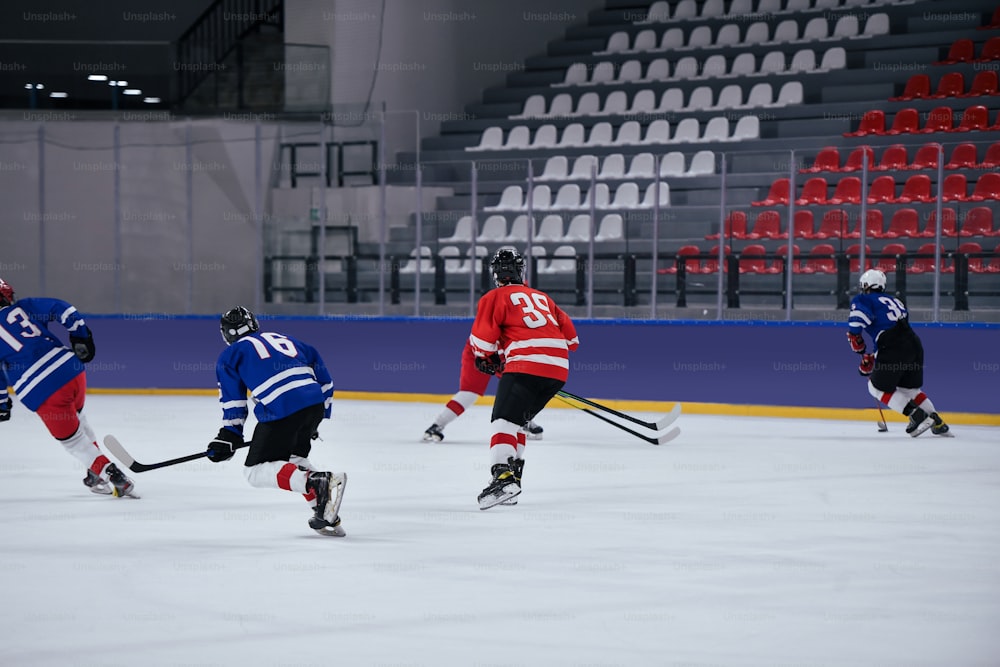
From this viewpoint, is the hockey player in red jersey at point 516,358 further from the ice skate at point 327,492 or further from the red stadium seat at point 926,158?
the red stadium seat at point 926,158

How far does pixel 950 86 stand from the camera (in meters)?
13.8

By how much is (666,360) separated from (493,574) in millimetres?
6364

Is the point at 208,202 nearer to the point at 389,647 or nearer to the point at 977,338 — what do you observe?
the point at 977,338

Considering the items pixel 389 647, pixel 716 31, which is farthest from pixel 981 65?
pixel 389 647

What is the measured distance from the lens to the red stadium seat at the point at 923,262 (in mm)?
10102

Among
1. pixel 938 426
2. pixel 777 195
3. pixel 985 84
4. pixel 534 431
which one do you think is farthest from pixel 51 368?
pixel 985 84

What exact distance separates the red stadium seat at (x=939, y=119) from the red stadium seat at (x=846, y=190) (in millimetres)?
1446

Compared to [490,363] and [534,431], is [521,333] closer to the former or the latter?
[490,363]

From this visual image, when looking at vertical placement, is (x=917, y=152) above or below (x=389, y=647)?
above

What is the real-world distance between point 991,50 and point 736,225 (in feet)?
15.7

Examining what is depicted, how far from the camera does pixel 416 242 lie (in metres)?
12.1

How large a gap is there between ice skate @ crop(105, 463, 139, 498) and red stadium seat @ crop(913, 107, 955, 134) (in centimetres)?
964

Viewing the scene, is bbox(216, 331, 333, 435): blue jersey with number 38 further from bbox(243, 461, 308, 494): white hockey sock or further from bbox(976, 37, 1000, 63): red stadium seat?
bbox(976, 37, 1000, 63): red stadium seat

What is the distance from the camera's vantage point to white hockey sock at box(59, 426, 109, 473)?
601 cm
